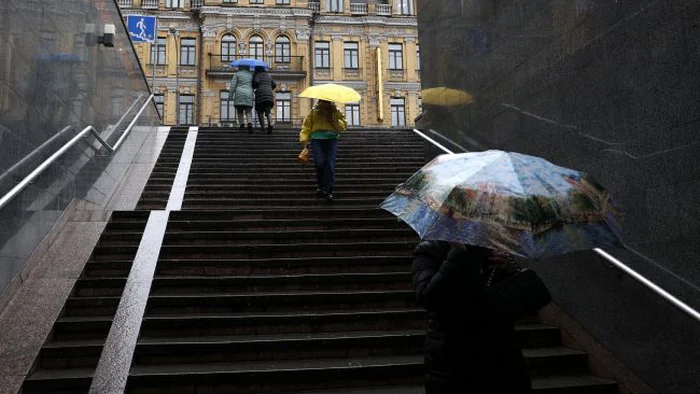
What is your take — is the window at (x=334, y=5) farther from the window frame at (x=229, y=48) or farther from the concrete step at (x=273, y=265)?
the concrete step at (x=273, y=265)

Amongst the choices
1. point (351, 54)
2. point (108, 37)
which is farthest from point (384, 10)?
point (108, 37)

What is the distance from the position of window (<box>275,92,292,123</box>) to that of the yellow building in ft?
0.20

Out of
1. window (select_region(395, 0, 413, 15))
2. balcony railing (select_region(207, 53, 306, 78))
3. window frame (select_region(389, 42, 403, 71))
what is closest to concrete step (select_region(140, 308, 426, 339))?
balcony railing (select_region(207, 53, 306, 78))

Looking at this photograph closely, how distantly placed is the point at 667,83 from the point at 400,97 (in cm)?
3172

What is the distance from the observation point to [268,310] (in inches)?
197

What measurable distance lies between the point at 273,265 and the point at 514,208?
3889 mm

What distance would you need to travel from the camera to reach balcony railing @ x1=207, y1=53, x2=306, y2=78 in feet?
108

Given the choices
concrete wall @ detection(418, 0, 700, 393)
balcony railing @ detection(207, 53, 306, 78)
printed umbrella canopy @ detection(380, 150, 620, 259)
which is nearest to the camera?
printed umbrella canopy @ detection(380, 150, 620, 259)

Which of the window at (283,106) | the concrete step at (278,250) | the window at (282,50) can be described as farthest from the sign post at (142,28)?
the window at (282,50)

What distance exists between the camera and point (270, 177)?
29.5ft

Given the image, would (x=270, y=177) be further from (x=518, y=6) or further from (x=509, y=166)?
(x=509, y=166)

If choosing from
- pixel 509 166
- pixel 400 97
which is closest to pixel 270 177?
pixel 509 166

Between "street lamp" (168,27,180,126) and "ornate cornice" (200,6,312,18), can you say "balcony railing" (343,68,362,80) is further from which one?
"street lamp" (168,27,180,126)

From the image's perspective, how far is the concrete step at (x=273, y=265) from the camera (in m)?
5.54
